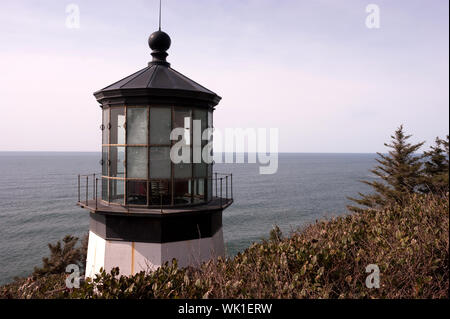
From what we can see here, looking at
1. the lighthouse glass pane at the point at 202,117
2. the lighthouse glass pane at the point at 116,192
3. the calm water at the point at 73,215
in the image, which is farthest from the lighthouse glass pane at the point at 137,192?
the calm water at the point at 73,215

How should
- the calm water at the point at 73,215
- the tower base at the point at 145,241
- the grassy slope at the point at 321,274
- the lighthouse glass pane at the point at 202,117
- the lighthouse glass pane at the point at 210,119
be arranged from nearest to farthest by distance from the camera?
the grassy slope at the point at 321,274 < the tower base at the point at 145,241 < the lighthouse glass pane at the point at 202,117 < the lighthouse glass pane at the point at 210,119 < the calm water at the point at 73,215

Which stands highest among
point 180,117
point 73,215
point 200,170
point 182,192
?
point 180,117

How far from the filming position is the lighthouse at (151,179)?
807cm

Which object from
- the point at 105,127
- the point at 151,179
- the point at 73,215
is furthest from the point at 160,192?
the point at 73,215

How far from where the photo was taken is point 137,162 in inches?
327

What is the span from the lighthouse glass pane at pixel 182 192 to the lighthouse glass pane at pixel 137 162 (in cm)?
103

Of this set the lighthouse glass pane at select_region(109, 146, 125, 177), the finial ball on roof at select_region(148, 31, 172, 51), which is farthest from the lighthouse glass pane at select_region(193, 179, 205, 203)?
the finial ball on roof at select_region(148, 31, 172, 51)

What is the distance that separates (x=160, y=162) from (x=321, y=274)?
531 centimetres

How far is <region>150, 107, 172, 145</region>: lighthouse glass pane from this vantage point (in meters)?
8.26

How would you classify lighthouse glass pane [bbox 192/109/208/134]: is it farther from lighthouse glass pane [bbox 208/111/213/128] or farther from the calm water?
the calm water

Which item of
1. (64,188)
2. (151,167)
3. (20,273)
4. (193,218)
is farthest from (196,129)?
(64,188)

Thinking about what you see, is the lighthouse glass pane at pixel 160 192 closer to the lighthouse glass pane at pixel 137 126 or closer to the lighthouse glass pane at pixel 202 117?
the lighthouse glass pane at pixel 137 126

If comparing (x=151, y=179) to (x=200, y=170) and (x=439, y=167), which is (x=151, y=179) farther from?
(x=439, y=167)
